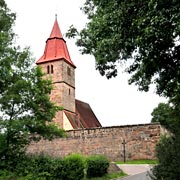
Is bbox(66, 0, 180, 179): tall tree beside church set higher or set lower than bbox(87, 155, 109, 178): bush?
higher

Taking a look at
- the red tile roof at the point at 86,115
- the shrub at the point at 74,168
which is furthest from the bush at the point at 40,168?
the red tile roof at the point at 86,115

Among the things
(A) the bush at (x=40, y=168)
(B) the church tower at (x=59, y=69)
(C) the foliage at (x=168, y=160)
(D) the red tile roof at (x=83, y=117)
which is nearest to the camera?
(C) the foliage at (x=168, y=160)

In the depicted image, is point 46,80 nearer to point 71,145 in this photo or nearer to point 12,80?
point 12,80

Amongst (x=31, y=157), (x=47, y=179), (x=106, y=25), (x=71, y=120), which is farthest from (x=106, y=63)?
(x=71, y=120)

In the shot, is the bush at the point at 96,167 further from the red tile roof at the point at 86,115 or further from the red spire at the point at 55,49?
the red spire at the point at 55,49

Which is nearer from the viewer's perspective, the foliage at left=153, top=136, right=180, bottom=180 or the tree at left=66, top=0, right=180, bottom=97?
the tree at left=66, top=0, right=180, bottom=97

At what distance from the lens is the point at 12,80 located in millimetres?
16547

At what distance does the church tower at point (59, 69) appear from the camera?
4694cm

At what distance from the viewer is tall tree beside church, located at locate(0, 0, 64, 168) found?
52.1 feet

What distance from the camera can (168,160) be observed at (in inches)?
373

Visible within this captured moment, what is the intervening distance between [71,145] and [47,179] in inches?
666

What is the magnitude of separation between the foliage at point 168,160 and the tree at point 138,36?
173 centimetres

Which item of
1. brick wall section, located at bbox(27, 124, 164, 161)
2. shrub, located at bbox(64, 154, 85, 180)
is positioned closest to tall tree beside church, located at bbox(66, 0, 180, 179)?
shrub, located at bbox(64, 154, 85, 180)

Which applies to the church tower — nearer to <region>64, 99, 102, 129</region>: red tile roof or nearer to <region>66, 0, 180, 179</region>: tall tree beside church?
<region>64, 99, 102, 129</region>: red tile roof
